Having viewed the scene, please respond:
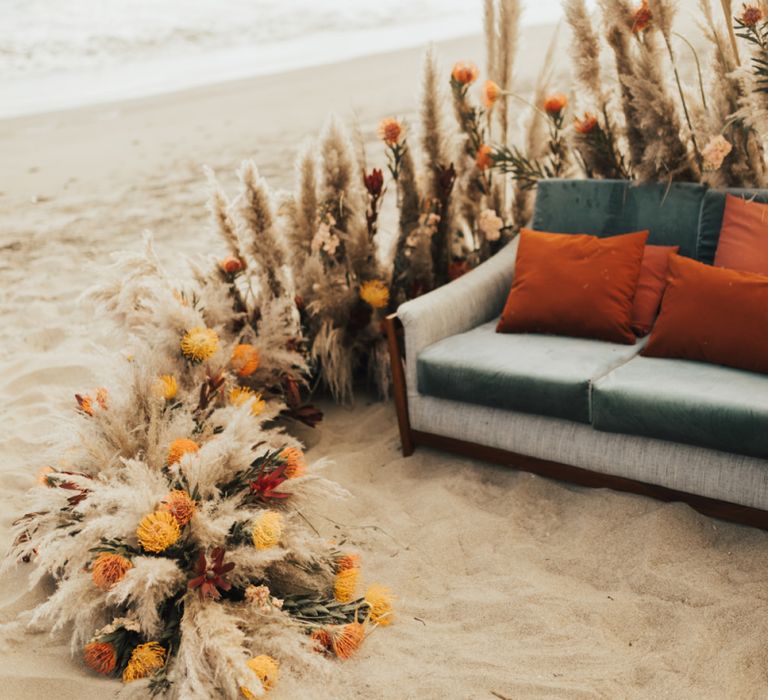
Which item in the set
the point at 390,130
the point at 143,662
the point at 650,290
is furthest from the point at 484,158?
the point at 143,662

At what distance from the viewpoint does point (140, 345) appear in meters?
2.75

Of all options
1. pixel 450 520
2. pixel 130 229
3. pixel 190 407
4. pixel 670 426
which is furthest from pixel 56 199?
pixel 670 426

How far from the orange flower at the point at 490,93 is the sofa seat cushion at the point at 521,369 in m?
1.07

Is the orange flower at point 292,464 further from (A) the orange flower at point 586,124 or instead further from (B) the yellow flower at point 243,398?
(A) the orange flower at point 586,124

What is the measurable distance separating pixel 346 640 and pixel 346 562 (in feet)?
0.88

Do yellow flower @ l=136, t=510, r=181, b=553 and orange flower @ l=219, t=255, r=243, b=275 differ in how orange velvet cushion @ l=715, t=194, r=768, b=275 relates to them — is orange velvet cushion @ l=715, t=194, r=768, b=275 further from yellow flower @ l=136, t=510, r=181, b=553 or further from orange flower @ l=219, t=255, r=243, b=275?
yellow flower @ l=136, t=510, r=181, b=553

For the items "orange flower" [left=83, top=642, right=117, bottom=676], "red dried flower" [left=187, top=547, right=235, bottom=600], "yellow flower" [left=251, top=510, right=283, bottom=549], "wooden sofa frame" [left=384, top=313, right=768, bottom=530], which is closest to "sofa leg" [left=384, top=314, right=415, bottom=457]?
"wooden sofa frame" [left=384, top=313, right=768, bottom=530]

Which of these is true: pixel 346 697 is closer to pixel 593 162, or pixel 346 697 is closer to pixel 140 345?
pixel 140 345

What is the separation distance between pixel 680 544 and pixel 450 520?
710 mm

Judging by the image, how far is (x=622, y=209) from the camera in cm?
328

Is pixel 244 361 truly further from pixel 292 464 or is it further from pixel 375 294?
pixel 292 464

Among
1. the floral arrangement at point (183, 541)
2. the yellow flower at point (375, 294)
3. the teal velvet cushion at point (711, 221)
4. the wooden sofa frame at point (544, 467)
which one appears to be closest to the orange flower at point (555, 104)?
the teal velvet cushion at point (711, 221)

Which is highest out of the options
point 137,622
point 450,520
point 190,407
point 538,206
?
point 538,206

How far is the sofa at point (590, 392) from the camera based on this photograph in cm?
243
